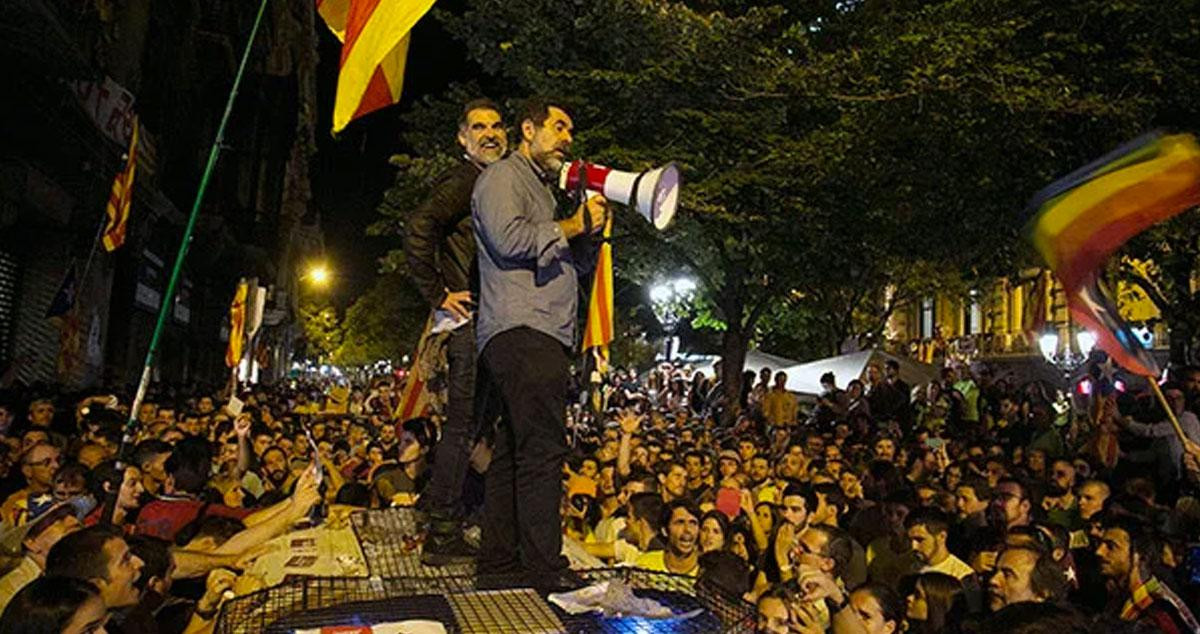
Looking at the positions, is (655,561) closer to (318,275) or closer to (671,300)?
(671,300)

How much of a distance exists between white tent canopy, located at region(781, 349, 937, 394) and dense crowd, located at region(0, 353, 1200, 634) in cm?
597

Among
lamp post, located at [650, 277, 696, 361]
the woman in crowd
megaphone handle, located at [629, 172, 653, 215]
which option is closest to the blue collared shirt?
megaphone handle, located at [629, 172, 653, 215]

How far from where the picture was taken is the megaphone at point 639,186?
13.0ft

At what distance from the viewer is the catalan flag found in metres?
6.99

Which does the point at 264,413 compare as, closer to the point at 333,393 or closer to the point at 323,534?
the point at 323,534

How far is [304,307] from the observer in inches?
3130

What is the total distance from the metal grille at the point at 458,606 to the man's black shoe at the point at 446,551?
45cm

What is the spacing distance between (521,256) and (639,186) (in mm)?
552

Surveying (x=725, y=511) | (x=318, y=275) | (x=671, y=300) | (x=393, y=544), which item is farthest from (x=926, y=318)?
(x=393, y=544)

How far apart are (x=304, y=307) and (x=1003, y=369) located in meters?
61.1

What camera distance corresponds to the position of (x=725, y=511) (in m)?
9.10

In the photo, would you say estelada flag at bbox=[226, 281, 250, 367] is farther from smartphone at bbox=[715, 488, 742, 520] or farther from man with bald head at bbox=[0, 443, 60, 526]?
smartphone at bbox=[715, 488, 742, 520]

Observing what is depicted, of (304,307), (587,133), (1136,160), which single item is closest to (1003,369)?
(587,133)

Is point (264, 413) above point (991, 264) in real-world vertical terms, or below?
below
